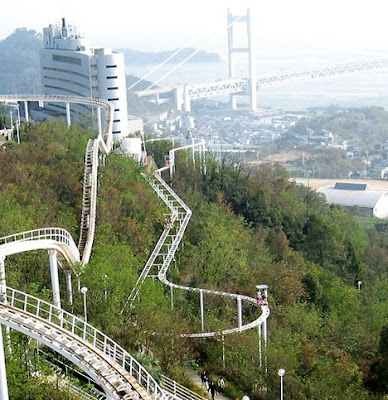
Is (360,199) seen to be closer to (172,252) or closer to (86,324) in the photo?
(172,252)

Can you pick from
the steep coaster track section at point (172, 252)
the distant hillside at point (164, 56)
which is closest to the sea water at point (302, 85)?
the distant hillside at point (164, 56)

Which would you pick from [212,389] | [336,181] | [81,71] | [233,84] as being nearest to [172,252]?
[212,389]

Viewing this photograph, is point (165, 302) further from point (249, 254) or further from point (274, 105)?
point (274, 105)

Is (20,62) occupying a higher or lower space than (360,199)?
higher

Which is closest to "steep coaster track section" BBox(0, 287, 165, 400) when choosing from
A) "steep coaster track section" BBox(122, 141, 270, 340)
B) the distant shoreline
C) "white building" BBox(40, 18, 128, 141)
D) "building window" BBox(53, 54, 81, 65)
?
"steep coaster track section" BBox(122, 141, 270, 340)

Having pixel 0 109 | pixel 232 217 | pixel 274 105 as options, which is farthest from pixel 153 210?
pixel 274 105

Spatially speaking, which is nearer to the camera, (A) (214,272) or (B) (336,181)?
(A) (214,272)

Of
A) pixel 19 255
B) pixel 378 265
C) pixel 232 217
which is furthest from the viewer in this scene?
pixel 378 265
